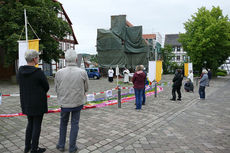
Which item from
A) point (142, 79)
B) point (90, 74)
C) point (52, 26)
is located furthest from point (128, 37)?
point (142, 79)

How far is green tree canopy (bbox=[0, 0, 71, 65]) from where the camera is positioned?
56.2 ft

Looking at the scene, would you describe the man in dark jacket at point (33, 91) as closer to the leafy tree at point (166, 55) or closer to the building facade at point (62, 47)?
the building facade at point (62, 47)

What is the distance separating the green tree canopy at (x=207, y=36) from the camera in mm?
29344

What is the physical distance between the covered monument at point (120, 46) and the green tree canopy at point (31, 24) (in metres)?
12.8

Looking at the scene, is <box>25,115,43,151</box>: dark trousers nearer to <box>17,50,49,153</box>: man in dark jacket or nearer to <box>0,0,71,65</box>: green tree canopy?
<box>17,50,49,153</box>: man in dark jacket

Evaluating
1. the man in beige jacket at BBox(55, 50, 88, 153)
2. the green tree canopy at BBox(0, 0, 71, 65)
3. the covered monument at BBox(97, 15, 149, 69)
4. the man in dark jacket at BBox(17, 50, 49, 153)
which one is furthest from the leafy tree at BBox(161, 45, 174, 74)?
the man in dark jacket at BBox(17, 50, 49, 153)

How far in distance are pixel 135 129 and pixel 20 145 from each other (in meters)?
2.82

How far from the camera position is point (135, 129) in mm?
5086

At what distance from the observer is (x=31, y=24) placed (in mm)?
18625

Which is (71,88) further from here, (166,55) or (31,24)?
(166,55)

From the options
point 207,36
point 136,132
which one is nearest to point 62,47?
point 207,36

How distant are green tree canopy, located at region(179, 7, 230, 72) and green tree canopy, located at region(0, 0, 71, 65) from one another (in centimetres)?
2116

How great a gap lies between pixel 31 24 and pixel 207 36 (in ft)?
84.5

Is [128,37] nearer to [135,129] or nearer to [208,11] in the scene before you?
[208,11]
